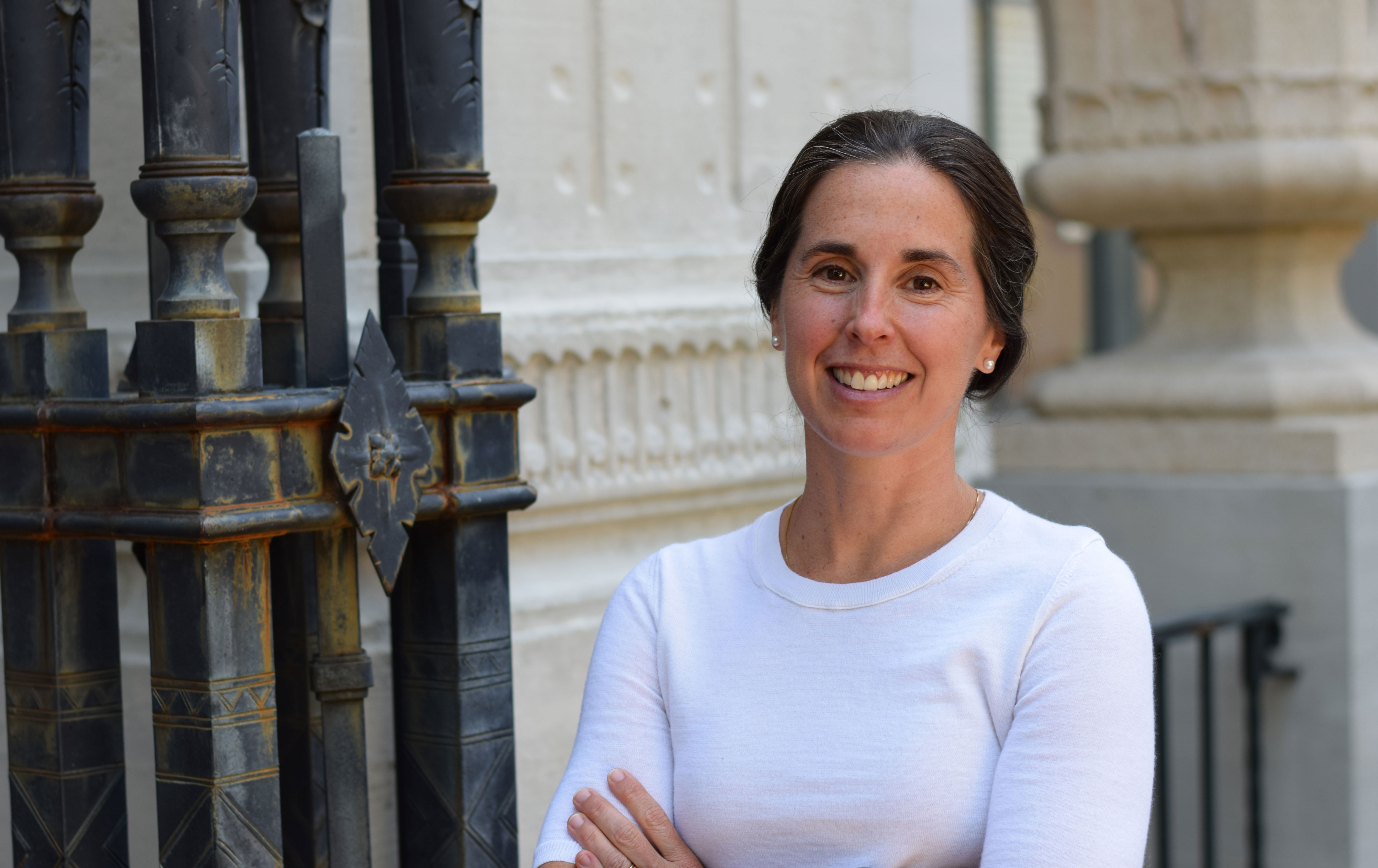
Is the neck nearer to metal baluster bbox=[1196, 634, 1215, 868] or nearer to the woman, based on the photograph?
the woman

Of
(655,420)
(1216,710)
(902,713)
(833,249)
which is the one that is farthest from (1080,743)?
(1216,710)

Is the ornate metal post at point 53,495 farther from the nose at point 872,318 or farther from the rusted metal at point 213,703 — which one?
the nose at point 872,318

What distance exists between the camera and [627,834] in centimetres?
186

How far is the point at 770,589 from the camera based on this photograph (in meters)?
1.93

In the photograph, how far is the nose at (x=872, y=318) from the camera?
179cm

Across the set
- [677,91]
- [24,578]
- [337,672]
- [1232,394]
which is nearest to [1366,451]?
[1232,394]

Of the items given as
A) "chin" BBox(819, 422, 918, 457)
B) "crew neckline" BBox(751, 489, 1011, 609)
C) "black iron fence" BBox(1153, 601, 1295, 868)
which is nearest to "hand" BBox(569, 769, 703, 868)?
"crew neckline" BBox(751, 489, 1011, 609)

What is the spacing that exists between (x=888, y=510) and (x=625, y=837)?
461mm

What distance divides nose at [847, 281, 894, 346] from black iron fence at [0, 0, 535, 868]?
56cm

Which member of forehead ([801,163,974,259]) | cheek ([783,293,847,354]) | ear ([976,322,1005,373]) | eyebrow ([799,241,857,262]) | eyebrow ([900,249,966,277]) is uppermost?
forehead ([801,163,974,259])

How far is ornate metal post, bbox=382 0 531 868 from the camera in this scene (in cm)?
217

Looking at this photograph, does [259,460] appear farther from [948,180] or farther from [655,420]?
[655,420]

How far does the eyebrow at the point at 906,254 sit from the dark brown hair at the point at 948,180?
0.04 meters

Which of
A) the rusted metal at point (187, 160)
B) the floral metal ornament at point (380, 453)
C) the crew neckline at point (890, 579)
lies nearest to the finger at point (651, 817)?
the crew neckline at point (890, 579)
